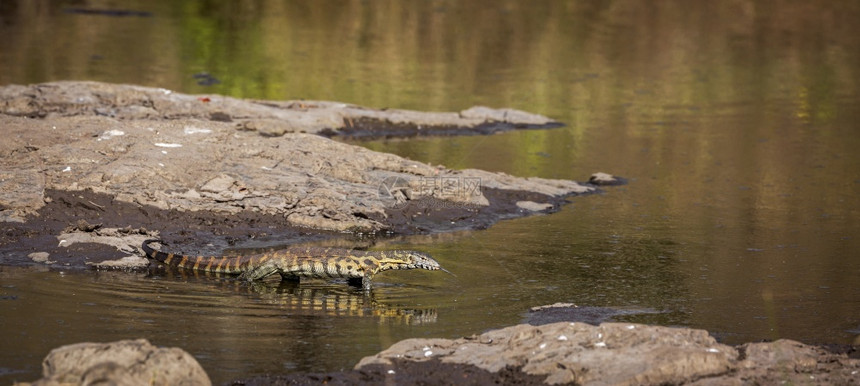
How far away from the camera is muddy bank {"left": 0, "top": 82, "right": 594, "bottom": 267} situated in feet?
35.1

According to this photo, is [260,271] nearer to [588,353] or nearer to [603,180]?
[588,353]

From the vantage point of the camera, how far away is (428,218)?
11992 millimetres

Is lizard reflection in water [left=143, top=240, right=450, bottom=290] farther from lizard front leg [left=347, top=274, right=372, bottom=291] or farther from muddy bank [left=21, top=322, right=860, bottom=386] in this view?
muddy bank [left=21, top=322, right=860, bottom=386]

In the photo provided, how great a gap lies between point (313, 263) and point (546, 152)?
681cm

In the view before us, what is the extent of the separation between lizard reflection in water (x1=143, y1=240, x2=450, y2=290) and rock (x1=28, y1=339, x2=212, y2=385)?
327 cm

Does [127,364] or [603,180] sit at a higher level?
[127,364]

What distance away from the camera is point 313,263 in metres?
9.71

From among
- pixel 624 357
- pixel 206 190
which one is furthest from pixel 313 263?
pixel 624 357

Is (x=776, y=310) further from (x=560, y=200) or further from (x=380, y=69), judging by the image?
(x=380, y=69)

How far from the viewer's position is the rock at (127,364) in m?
6.07

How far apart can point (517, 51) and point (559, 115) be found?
6.25 metres

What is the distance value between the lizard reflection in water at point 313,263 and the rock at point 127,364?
3275mm

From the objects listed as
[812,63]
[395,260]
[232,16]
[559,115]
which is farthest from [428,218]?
[232,16]

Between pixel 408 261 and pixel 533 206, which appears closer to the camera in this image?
pixel 408 261
